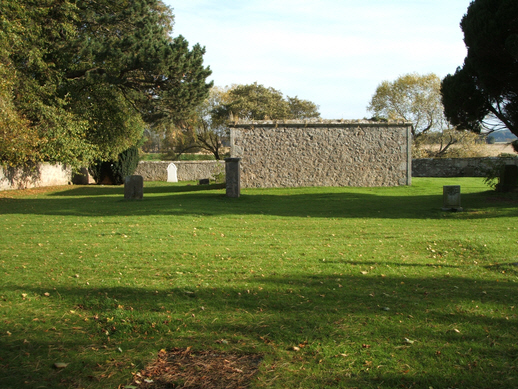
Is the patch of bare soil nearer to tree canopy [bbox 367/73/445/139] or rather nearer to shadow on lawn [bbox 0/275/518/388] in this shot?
shadow on lawn [bbox 0/275/518/388]

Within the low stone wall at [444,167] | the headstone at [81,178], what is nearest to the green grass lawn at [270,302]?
the headstone at [81,178]

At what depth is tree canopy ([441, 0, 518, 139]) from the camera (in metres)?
14.0

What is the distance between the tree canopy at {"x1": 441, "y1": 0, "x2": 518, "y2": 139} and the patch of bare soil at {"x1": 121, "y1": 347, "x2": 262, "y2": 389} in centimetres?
1416

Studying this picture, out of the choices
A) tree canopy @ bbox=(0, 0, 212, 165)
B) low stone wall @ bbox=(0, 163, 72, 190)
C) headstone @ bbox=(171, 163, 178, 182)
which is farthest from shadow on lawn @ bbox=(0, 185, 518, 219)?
headstone @ bbox=(171, 163, 178, 182)

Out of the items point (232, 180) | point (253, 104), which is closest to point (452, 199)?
point (232, 180)

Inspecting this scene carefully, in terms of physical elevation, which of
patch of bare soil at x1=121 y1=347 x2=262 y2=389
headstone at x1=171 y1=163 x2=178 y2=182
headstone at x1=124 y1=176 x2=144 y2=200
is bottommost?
patch of bare soil at x1=121 y1=347 x2=262 y2=389

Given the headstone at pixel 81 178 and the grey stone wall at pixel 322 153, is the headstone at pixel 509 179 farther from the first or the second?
the headstone at pixel 81 178

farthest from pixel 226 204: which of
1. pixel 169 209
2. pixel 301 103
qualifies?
pixel 301 103

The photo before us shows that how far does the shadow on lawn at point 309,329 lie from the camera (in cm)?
312

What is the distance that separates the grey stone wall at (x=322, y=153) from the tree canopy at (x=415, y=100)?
23320 millimetres

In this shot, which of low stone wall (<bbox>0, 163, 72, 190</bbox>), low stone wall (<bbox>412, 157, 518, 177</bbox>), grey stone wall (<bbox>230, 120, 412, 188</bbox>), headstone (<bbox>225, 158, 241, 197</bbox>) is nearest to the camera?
headstone (<bbox>225, 158, 241, 197</bbox>)

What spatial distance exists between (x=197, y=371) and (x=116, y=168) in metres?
28.4

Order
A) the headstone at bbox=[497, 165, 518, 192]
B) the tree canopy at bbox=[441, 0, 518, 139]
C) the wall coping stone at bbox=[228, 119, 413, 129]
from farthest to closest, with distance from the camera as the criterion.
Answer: the wall coping stone at bbox=[228, 119, 413, 129] → the headstone at bbox=[497, 165, 518, 192] → the tree canopy at bbox=[441, 0, 518, 139]

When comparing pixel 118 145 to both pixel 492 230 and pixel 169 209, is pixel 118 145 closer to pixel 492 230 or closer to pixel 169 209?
pixel 169 209
